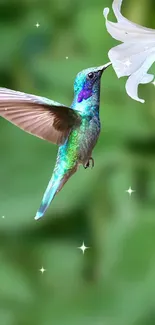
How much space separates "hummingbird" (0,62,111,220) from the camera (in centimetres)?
41

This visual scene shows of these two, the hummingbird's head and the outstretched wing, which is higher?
the hummingbird's head

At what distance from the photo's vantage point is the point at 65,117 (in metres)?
0.44

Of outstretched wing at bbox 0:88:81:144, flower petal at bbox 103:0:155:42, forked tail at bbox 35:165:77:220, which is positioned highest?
flower petal at bbox 103:0:155:42

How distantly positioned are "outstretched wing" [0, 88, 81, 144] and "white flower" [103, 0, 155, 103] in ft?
0.16

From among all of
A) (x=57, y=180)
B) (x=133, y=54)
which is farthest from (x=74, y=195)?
(x=133, y=54)

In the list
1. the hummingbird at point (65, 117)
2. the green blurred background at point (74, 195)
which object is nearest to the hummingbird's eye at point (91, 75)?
the hummingbird at point (65, 117)

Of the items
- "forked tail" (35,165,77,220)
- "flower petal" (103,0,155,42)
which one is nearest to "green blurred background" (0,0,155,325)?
"forked tail" (35,165,77,220)

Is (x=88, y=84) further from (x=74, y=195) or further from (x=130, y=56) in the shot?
(x=74, y=195)

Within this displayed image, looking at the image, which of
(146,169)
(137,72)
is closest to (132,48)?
(137,72)

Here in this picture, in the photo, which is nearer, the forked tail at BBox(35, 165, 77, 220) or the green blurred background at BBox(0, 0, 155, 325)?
the forked tail at BBox(35, 165, 77, 220)

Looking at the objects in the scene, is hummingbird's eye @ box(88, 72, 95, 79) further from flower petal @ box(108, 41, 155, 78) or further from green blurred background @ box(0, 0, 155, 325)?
green blurred background @ box(0, 0, 155, 325)

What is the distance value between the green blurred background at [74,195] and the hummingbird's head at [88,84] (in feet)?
0.58

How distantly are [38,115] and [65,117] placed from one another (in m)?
0.02

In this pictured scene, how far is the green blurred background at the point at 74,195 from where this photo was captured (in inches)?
24.4
